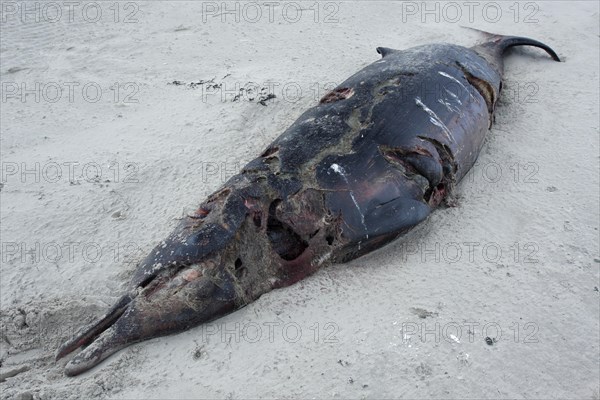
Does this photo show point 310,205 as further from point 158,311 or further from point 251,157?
point 251,157

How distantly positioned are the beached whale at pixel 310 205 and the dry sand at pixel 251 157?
14cm

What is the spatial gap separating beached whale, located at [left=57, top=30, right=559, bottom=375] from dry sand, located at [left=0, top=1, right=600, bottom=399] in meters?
0.14

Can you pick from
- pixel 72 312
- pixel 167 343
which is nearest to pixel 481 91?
pixel 167 343

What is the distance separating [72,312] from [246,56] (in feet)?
11.3

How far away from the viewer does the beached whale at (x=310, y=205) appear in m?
3.11

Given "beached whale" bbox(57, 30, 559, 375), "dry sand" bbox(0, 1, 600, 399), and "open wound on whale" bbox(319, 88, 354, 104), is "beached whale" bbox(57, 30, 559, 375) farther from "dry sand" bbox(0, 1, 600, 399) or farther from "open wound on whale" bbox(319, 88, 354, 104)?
"dry sand" bbox(0, 1, 600, 399)

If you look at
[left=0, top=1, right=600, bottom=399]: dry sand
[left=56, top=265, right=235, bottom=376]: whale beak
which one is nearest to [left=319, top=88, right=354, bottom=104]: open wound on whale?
[left=0, top=1, right=600, bottom=399]: dry sand

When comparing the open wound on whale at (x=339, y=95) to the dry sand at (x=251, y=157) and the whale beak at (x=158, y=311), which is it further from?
the whale beak at (x=158, y=311)

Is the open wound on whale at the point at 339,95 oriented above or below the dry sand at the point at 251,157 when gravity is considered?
above

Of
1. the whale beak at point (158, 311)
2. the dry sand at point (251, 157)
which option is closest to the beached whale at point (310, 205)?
the whale beak at point (158, 311)

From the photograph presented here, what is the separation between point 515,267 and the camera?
349 centimetres

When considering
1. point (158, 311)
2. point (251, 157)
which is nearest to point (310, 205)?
point (158, 311)

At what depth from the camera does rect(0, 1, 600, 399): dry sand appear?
9.57ft

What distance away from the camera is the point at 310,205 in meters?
3.38
